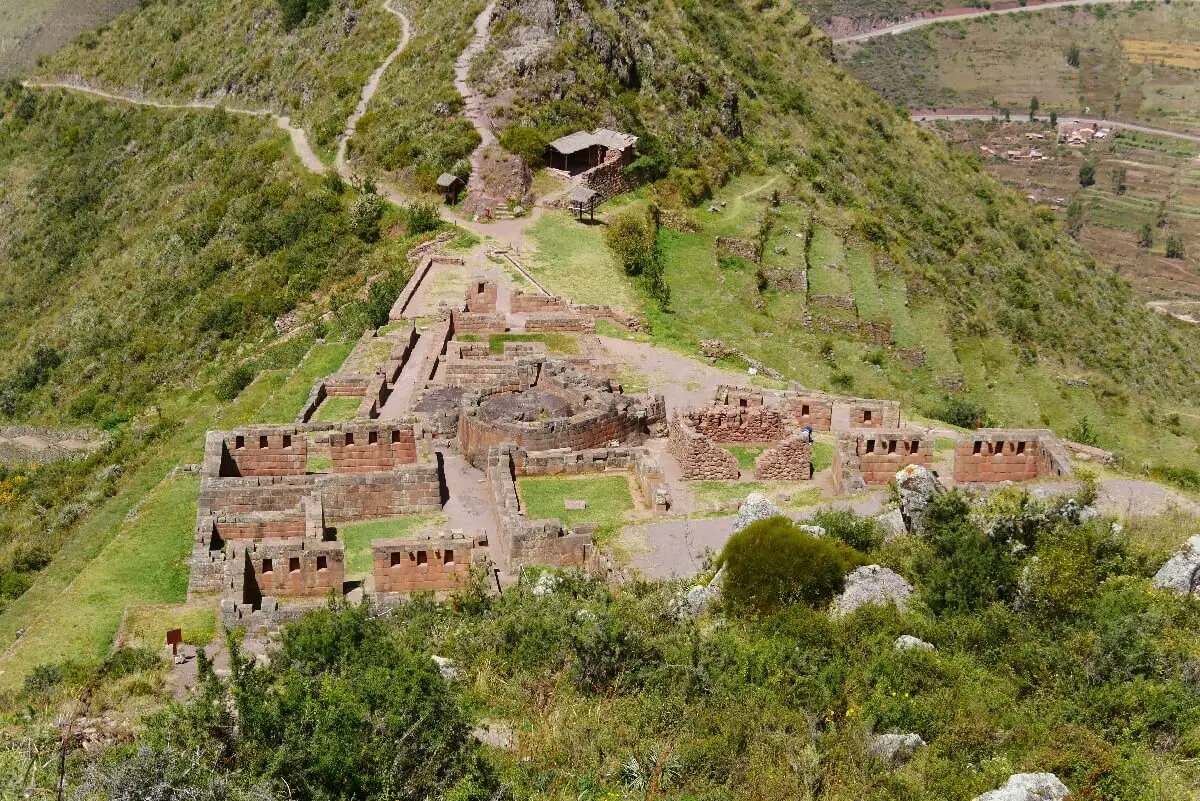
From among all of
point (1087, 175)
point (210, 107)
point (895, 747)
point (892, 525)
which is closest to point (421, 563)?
point (892, 525)

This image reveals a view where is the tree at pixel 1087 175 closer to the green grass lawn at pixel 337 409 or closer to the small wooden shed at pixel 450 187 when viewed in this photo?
the small wooden shed at pixel 450 187

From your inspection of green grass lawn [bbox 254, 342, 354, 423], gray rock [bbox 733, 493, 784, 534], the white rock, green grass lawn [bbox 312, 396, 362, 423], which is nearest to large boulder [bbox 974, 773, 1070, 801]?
the white rock

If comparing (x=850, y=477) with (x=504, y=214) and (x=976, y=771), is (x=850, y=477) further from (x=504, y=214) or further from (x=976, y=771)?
(x=504, y=214)

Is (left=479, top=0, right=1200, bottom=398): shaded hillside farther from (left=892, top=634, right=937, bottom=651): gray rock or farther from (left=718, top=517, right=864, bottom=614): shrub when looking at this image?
(left=892, top=634, right=937, bottom=651): gray rock

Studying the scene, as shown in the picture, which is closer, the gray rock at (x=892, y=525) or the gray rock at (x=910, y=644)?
the gray rock at (x=910, y=644)

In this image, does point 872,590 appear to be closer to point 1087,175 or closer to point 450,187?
point 450,187

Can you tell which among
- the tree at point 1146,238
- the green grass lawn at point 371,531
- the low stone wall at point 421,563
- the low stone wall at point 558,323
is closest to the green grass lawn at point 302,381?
the low stone wall at point 558,323

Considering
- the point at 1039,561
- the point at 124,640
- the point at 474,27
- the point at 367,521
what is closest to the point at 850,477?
the point at 1039,561
